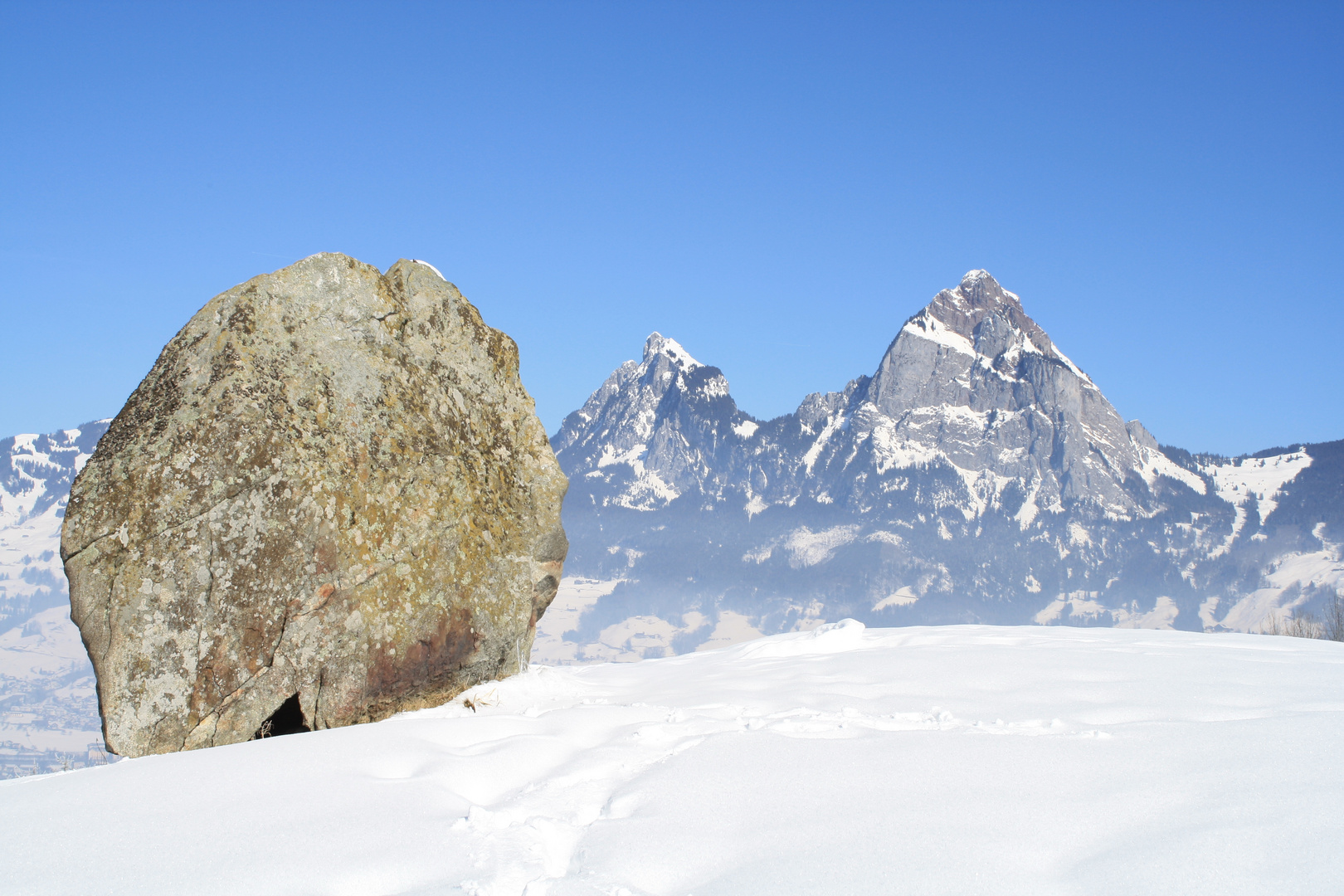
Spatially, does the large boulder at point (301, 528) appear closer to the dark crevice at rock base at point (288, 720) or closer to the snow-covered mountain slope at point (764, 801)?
the dark crevice at rock base at point (288, 720)

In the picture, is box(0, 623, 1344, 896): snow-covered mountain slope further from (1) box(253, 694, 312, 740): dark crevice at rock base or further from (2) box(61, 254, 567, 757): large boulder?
(2) box(61, 254, 567, 757): large boulder

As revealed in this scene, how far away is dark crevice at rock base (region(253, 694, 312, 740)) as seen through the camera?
24.1 feet

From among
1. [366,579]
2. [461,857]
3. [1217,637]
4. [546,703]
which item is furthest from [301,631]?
[1217,637]

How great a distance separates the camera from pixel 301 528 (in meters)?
7.62

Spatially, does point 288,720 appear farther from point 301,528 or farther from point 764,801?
point 764,801

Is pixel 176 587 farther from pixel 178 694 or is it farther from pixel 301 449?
pixel 301 449

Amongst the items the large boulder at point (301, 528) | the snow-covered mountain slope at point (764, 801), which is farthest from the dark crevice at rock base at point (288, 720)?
the snow-covered mountain slope at point (764, 801)

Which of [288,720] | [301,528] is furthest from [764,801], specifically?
[301,528]

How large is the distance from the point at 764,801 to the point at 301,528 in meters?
5.13

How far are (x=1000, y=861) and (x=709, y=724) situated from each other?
3.13 m

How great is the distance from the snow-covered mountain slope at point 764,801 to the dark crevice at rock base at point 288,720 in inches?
37.2

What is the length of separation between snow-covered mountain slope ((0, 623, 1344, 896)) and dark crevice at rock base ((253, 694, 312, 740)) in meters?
0.94

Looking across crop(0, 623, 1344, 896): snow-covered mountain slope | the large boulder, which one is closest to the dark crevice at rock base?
the large boulder

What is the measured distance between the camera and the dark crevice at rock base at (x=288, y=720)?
7.33 meters
